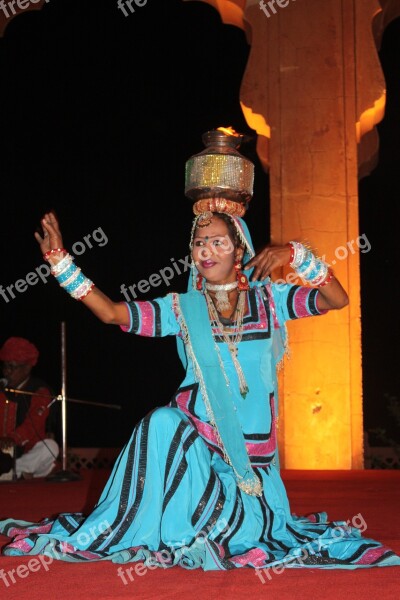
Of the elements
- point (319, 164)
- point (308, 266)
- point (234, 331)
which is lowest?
point (234, 331)

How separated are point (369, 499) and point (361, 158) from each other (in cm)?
375

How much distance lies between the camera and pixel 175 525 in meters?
2.71

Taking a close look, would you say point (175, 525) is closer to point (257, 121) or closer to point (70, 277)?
point (70, 277)

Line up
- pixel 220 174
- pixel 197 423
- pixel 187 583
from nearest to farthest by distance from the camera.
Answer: pixel 187 583
pixel 197 423
pixel 220 174

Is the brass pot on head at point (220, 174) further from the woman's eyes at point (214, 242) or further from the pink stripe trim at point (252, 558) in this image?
the pink stripe trim at point (252, 558)

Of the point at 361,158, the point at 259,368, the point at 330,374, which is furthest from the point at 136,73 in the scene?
the point at 259,368

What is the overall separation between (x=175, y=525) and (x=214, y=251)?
3.24 ft

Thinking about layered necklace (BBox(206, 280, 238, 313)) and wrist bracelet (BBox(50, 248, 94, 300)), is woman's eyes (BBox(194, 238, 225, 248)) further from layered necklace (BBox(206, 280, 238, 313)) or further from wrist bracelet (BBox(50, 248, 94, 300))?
wrist bracelet (BBox(50, 248, 94, 300))

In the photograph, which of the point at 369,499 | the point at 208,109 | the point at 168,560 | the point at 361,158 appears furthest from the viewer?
the point at 208,109

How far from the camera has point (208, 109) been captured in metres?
9.60

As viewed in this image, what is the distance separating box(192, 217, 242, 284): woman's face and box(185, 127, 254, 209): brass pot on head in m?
0.13

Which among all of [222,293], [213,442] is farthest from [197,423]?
[222,293]

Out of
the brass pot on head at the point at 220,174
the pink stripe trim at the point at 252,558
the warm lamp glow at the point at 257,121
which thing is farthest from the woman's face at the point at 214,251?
the warm lamp glow at the point at 257,121

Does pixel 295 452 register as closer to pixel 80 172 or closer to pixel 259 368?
pixel 259 368
